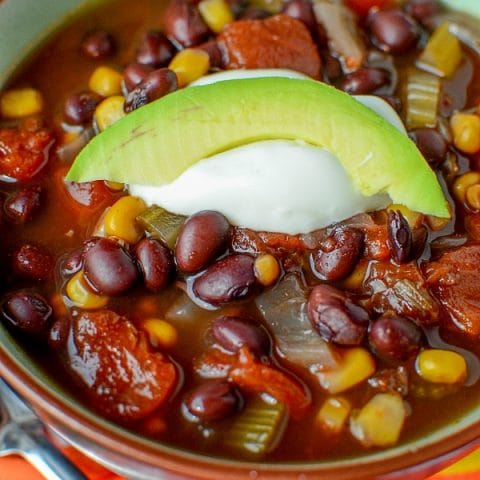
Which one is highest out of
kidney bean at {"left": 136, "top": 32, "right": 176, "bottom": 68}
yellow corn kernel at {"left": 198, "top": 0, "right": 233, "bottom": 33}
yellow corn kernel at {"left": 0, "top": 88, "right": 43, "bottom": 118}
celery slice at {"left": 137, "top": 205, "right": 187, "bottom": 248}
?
yellow corn kernel at {"left": 0, "top": 88, "right": 43, "bottom": 118}

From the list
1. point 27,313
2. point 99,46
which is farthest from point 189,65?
point 27,313

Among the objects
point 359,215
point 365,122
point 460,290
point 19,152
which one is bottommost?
point 460,290

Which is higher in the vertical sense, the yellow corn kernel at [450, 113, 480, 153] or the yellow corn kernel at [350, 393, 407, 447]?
the yellow corn kernel at [450, 113, 480, 153]

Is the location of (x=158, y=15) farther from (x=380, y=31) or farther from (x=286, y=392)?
(x=286, y=392)

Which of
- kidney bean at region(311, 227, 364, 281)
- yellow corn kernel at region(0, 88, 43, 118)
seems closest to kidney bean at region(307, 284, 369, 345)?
kidney bean at region(311, 227, 364, 281)

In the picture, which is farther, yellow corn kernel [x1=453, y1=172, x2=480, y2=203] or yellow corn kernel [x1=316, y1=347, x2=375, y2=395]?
yellow corn kernel [x1=453, y1=172, x2=480, y2=203]

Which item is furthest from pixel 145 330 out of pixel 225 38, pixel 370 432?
pixel 225 38

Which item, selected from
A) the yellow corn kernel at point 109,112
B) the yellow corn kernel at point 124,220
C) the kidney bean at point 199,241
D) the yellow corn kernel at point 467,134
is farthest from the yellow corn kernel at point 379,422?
the yellow corn kernel at point 109,112

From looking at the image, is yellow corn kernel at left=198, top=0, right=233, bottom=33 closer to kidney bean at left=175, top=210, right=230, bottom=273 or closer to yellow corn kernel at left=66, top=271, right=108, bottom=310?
kidney bean at left=175, top=210, right=230, bottom=273
